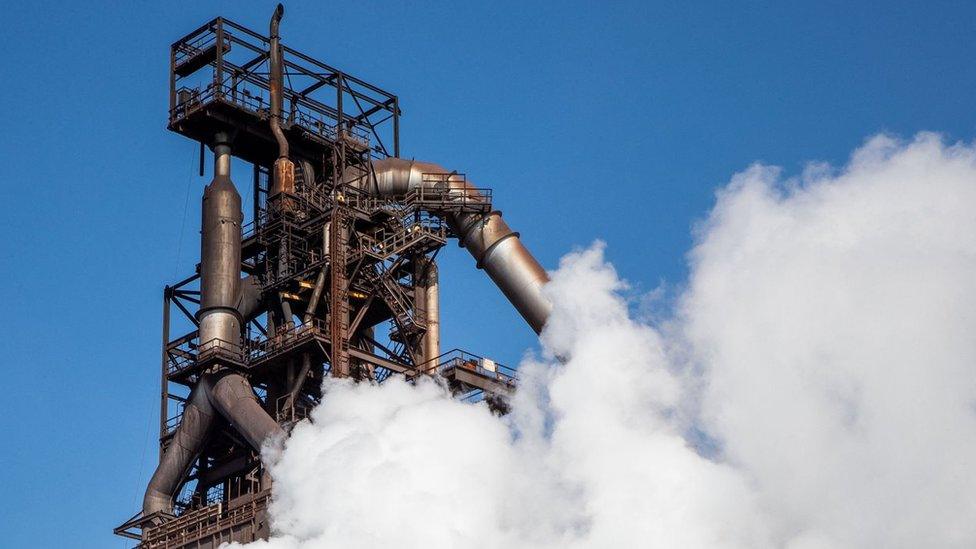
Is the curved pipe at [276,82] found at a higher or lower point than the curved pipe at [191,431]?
higher

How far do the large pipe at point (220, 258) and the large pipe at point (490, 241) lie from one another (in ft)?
20.7

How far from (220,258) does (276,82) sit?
9.16 meters

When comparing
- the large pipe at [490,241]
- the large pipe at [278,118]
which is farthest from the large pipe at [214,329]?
the large pipe at [490,241]

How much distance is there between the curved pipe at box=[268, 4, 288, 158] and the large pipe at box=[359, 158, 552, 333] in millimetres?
4111

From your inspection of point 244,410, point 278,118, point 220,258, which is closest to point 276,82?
point 278,118

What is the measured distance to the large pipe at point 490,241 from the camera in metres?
95.7

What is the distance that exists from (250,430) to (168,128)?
16987mm

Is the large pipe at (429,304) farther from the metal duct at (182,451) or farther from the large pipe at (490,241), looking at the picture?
the metal duct at (182,451)

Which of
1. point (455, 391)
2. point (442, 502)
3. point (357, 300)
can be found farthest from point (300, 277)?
point (442, 502)

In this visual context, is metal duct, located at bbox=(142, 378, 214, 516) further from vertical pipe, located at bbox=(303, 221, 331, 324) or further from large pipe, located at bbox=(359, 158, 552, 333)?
large pipe, located at bbox=(359, 158, 552, 333)

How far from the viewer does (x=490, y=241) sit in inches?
3841

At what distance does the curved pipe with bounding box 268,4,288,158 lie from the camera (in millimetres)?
98375

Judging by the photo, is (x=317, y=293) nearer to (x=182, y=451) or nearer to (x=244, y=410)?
(x=244, y=410)

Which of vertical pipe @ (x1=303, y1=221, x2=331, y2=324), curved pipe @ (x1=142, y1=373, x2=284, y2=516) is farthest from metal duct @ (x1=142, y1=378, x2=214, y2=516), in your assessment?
vertical pipe @ (x1=303, y1=221, x2=331, y2=324)
